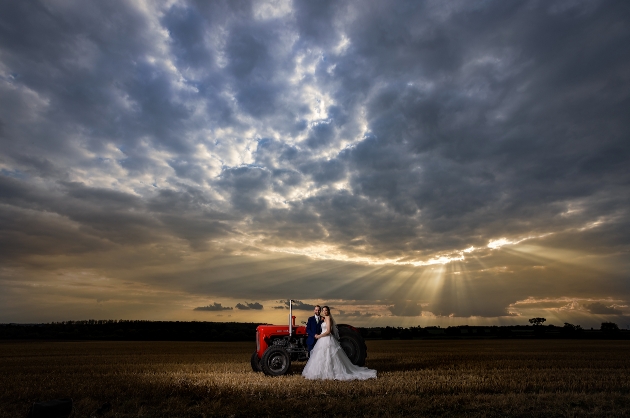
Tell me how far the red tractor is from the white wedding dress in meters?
1.39

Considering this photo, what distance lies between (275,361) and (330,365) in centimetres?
223

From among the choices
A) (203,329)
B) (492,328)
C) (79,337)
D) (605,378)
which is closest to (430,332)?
(492,328)

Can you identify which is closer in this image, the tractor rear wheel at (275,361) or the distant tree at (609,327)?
the tractor rear wheel at (275,361)

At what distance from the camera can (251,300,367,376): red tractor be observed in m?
15.2

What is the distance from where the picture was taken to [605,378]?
14.9 metres

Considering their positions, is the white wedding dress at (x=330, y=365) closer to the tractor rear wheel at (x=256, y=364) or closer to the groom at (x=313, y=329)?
the groom at (x=313, y=329)

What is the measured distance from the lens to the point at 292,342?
16141mm

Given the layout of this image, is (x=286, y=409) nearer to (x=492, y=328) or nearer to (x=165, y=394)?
(x=165, y=394)

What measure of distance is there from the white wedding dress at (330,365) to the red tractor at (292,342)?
139cm

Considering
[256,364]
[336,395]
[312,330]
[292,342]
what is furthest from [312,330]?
[336,395]

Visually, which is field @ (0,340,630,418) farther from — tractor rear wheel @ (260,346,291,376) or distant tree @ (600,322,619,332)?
distant tree @ (600,322,619,332)

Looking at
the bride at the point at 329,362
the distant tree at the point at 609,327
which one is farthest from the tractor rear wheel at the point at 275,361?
the distant tree at the point at 609,327

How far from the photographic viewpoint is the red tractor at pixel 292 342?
1517cm

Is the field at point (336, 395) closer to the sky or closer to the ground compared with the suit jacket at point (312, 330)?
closer to the ground
